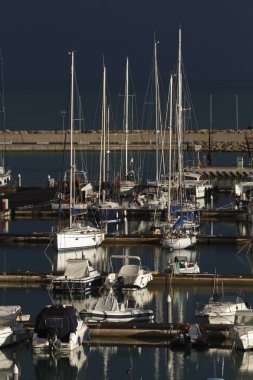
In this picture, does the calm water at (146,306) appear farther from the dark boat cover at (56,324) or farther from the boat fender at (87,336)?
the dark boat cover at (56,324)

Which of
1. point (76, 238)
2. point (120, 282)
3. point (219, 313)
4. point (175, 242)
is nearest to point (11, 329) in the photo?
point (219, 313)

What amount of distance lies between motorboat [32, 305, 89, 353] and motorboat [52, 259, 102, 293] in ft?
20.7

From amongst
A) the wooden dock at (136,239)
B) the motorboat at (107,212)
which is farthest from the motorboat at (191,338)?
the motorboat at (107,212)

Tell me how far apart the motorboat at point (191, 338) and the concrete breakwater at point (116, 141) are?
2105 inches

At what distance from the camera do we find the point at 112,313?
3106cm

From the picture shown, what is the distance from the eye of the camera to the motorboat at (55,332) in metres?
28.9

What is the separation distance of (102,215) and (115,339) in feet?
67.3

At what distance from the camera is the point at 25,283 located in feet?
120

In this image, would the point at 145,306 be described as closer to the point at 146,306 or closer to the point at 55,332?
the point at 146,306

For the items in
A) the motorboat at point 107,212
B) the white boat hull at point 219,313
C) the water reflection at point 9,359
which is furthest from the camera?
the motorboat at point 107,212

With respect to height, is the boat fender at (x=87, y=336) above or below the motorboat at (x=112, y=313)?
below

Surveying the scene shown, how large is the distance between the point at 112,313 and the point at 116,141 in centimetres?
5781

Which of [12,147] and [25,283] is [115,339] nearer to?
[25,283]

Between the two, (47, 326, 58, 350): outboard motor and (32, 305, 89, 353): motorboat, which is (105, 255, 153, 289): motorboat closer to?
(32, 305, 89, 353): motorboat
